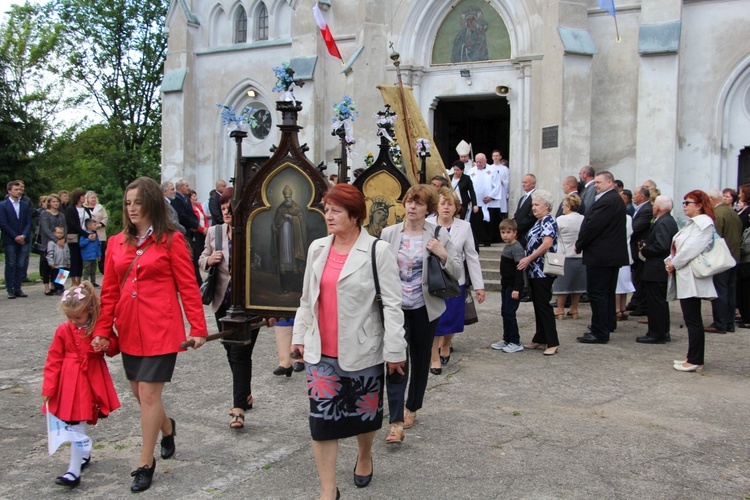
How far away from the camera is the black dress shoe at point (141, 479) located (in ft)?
14.4

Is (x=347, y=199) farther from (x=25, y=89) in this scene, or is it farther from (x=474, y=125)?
(x=25, y=89)

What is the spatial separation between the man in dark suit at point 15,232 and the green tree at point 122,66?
2137 cm

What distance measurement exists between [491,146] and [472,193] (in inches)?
302

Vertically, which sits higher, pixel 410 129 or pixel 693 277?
pixel 410 129

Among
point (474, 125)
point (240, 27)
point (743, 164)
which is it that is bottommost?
point (743, 164)

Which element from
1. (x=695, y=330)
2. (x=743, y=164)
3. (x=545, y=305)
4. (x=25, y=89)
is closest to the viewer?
(x=695, y=330)

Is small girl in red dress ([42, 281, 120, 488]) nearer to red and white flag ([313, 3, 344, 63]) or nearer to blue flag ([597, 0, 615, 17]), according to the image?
blue flag ([597, 0, 615, 17])

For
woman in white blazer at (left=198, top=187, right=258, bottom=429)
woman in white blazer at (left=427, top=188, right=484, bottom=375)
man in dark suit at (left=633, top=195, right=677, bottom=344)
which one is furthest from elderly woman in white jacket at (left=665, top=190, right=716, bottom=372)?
woman in white blazer at (left=198, top=187, right=258, bottom=429)

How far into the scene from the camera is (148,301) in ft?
14.7

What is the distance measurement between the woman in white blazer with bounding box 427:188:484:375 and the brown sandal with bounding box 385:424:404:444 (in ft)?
5.53

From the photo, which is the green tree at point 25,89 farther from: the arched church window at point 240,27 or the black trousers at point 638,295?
the black trousers at point 638,295

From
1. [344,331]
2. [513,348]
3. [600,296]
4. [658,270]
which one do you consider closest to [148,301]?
[344,331]

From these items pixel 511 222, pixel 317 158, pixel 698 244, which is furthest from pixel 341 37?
pixel 698 244

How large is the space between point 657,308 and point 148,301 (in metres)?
6.62
